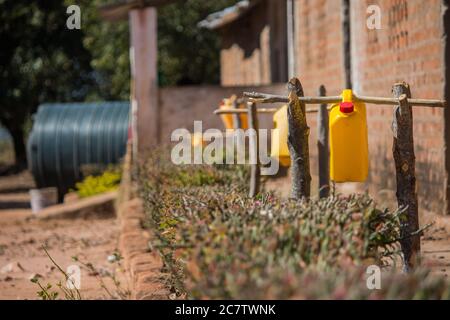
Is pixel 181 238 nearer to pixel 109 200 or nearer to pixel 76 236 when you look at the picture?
pixel 76 236

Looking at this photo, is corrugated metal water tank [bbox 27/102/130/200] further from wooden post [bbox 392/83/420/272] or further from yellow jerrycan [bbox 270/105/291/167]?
wooden post [bbox 392/83/420/272]

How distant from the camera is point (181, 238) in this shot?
3.77 m

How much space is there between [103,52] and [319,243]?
945 inches

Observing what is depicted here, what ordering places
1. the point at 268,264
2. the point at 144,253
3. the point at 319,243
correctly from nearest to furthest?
the point at 268,264 → the point at 319,243 → the point at 144,253

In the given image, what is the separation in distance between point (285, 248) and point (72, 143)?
1692 cm

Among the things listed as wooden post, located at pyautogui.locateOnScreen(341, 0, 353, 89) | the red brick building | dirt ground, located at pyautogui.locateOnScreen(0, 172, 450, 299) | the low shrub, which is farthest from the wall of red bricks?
the low shrub

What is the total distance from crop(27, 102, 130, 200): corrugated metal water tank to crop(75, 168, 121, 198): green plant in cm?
165

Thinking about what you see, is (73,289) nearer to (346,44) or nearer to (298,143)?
(298,143)

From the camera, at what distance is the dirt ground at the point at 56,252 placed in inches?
334

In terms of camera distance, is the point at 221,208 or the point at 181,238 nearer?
the point at 181,238

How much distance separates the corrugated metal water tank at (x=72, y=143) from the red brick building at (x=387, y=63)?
7.13 meters

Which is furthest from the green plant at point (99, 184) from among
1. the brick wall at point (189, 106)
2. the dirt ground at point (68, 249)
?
the brick wall at point (189, 106)

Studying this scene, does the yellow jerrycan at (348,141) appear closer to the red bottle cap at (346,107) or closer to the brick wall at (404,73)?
the red bottle cap at (346,107)
